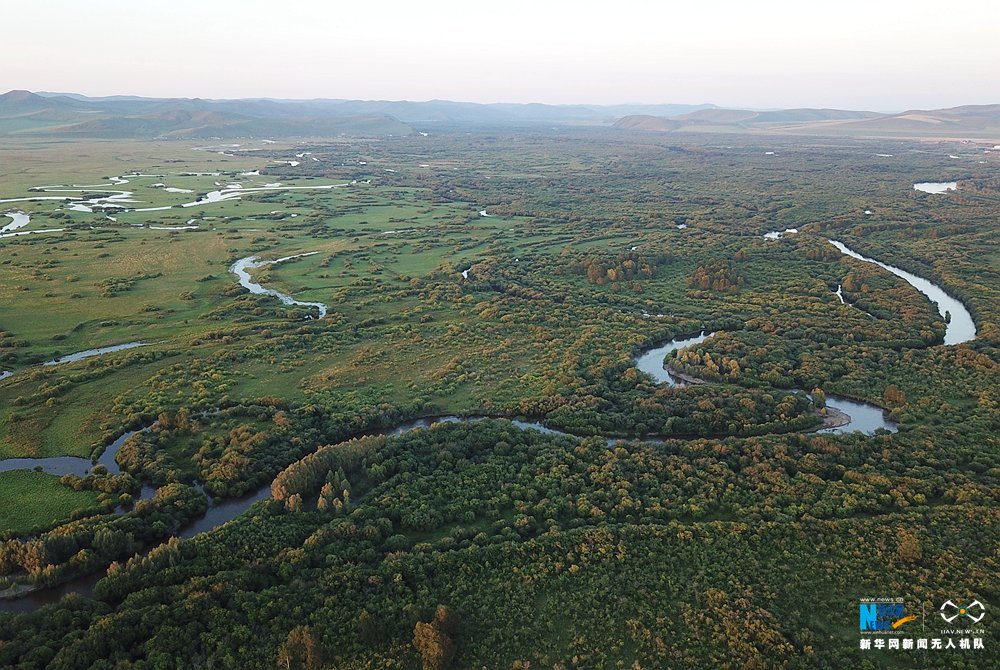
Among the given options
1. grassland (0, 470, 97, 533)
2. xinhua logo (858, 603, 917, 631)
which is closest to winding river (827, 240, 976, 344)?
xinhua logo (858, 603, 917, 631)

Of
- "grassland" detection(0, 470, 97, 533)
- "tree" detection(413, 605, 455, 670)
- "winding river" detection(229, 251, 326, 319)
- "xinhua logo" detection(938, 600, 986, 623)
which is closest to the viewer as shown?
"tree" detection(413, 605, 455, 670)

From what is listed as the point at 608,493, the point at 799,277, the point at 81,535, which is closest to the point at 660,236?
the point at 799,277

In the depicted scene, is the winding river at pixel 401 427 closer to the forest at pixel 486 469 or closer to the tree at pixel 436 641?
the forest at pixel 486 469

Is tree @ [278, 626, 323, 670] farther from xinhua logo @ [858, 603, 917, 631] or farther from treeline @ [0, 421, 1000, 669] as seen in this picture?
xinhua logo @ [858, 603, 917, 631]

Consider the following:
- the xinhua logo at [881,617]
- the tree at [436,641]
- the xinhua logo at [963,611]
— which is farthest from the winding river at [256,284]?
the xinhua logo at [963,611]

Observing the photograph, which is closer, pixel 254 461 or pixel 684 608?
pixel 684 608

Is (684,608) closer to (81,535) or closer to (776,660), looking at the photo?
(776,660)

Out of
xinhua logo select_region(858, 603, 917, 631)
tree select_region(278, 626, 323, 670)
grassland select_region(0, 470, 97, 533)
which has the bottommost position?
tree select_region(278, 626, 323, 670)
